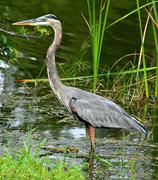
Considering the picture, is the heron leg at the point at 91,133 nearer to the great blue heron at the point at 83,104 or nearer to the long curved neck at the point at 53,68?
the great blue heron at the point at 83,104

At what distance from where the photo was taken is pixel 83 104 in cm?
840

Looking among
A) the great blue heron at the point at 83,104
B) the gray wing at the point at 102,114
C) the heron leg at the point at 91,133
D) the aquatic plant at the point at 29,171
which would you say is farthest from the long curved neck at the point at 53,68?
the aquatic plant at the point at 29,171

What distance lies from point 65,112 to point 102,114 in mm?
1321

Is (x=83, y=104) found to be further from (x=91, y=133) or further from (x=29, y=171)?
(x=29, y=171)

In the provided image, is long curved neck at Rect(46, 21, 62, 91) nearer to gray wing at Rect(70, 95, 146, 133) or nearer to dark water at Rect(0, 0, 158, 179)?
gray wing at Rect(70, 95, 146, 133)

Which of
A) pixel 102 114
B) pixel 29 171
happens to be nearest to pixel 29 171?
pixel 29 171

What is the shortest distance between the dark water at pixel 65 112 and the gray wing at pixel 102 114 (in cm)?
21

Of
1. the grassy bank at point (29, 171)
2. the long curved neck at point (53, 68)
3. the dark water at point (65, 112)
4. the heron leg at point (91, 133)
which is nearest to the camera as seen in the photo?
the grassy bank at point (29, 171)

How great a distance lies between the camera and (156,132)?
356 inches

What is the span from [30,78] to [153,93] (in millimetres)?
1766

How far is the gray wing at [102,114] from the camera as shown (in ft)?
27.5

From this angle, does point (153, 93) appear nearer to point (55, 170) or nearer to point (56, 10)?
point (55, 170)

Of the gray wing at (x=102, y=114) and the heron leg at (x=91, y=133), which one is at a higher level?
the gray wing at (x=102, y=114)

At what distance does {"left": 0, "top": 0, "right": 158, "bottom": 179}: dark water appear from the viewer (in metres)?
7.88
